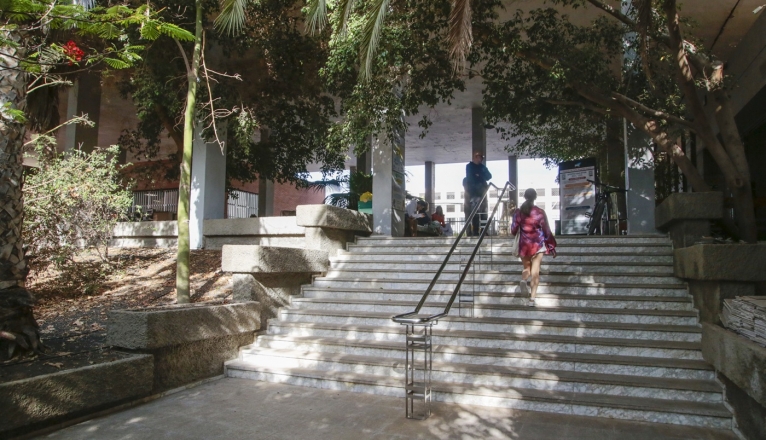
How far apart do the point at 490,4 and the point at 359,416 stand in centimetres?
687

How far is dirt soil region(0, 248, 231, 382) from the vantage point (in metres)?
5.04

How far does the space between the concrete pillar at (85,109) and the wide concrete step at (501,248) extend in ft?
35.9

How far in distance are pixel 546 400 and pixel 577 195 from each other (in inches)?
349

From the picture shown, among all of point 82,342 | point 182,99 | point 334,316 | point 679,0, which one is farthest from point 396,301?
point 679,0

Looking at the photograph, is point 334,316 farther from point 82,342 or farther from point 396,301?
point 82,342

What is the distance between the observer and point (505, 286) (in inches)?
288

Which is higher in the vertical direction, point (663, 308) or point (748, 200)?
point (748, 200)

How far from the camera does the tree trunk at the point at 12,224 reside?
502cm

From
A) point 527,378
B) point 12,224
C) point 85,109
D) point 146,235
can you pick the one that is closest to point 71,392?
point 12,224

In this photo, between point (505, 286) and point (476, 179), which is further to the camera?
point (476, 179)

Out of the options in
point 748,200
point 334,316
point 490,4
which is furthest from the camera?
point 490,4

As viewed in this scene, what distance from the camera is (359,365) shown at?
591 centimetres

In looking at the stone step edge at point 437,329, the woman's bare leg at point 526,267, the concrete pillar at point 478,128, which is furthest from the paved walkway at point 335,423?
the concrete pillar at point 478,128

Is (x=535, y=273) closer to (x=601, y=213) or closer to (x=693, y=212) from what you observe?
(x=693, y=212)
